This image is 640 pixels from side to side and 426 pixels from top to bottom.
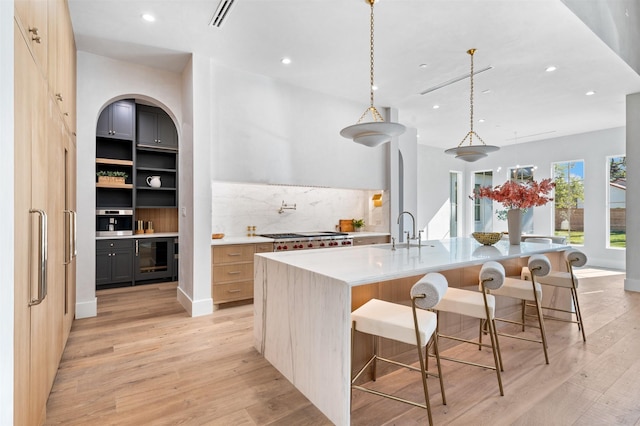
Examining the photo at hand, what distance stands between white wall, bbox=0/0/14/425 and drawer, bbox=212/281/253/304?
109 inches

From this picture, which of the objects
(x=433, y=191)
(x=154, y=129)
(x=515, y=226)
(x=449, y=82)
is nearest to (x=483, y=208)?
(x=433, y=191)

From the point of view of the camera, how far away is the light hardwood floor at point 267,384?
1.94 metres

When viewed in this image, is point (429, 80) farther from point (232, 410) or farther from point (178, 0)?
point (232, 410)

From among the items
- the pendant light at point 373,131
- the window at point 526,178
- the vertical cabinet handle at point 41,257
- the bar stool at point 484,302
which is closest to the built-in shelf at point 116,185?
the vertical cabinet handle at point 41,257

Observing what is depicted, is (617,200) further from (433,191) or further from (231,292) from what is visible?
(231,292)

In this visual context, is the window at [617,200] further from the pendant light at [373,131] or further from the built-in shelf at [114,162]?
the built-in shelf at [114,162]

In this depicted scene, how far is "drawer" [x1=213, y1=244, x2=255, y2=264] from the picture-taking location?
4016mm

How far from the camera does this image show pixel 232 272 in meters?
4.10

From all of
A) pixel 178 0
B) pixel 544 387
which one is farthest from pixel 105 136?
pixel 544 387

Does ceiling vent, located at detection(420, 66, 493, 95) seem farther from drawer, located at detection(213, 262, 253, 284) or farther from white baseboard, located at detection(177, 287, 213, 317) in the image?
white baseboard, located at detection(177, 287, 213, 317)

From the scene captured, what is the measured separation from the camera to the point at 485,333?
3.08 meters

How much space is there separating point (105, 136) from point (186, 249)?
8.04ft

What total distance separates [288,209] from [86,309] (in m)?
2.93

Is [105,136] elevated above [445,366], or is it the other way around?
[105,136]
